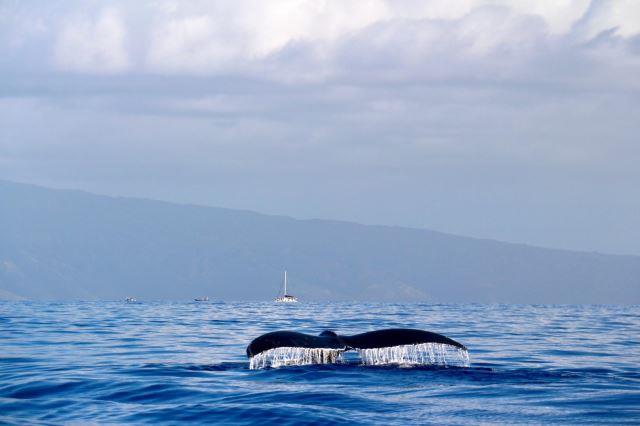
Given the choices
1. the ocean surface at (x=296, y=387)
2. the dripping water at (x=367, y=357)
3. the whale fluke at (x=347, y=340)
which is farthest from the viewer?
the dripping water at (x=367, y=357)

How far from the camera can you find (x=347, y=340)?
1555 cm

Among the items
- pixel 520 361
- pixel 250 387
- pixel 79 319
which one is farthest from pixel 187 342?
pixel 79 319

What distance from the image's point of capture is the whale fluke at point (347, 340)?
48.6ft

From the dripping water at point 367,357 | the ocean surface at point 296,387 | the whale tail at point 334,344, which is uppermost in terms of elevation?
the whale tail at point 334,344

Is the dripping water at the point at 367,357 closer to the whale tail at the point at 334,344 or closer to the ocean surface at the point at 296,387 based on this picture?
the whale tail at the point at 334,344

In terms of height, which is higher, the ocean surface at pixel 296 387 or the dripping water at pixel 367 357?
the dripping water at pixel 367 357

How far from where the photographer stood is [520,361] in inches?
786

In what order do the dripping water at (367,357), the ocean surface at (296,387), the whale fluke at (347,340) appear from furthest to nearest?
the dripping water at (367,357), the whale fluke at (347,340), the ocean surface at (296,387)

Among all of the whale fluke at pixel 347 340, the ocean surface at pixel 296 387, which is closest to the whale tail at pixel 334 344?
the whale fluke at pixel 347 340

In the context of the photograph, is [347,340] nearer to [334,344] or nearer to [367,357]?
[334,344]

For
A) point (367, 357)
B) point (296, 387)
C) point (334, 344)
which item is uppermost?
point (334, 344)

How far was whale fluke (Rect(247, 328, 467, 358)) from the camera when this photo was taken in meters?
14.8

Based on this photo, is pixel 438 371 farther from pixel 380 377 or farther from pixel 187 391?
pixel 187 391

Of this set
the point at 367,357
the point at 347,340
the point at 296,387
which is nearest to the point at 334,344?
the point at 347,340
